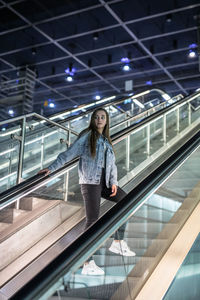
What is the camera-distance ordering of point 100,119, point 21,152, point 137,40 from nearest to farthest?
point 100,119
point 21,152
point 137,40

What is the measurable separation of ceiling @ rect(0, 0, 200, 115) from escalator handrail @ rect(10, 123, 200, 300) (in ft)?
22.3

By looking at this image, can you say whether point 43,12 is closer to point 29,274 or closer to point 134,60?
point 134,60

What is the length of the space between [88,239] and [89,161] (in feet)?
4.90

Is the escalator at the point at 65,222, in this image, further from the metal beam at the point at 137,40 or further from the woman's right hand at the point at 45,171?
the metal beam at the point at 137,40

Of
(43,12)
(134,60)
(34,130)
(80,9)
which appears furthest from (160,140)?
(134,60)

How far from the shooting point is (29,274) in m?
2.89

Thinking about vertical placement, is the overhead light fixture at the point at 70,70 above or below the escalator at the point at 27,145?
above

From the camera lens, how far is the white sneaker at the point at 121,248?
Result: 1792 mm

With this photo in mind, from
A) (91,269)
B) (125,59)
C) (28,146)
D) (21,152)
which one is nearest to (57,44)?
(125,59)

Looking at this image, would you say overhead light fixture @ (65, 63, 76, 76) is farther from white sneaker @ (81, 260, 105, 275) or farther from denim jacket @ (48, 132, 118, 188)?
white sneaker @ (81, 260, 105, 275)

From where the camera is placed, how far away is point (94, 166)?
116 inches

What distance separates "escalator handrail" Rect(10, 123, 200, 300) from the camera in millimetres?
1246

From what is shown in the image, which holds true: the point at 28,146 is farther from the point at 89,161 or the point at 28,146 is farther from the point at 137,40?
the point at 137,40

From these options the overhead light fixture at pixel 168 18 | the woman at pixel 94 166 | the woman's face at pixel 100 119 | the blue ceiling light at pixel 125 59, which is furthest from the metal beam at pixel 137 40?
the woman at pixel 94 166
